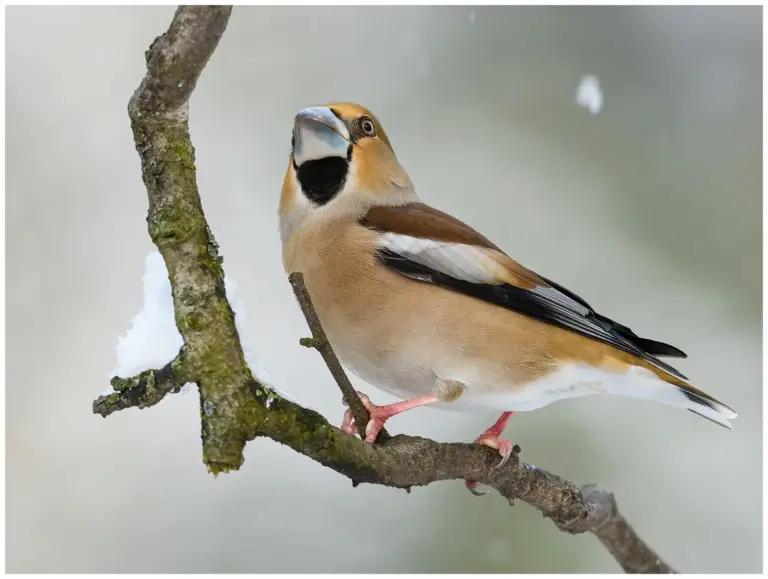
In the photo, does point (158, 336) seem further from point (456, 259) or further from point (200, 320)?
point (456, 259)

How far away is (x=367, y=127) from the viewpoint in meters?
3.12

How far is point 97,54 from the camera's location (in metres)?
4.45

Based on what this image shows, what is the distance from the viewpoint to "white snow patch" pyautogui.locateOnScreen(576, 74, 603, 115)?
16.4 feet

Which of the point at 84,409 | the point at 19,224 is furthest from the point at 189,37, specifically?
the point at 19,224

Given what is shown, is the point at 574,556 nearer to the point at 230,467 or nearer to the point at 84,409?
the point at 84,409

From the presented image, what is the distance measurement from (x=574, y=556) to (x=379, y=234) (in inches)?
90.9

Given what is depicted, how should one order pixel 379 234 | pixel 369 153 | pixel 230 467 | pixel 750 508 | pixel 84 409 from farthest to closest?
1. pixel 750 508
2. pixel 84 409
3. pixel 369 153
4. pixel 379 234
5. pixel 230 467

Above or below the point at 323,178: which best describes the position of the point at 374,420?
below

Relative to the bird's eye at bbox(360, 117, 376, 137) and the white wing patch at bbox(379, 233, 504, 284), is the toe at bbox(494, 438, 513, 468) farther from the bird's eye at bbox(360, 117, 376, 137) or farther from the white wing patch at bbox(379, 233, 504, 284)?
the bird's eye at bbox(360, 117, 376, 137)

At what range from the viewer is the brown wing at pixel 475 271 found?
279 cm

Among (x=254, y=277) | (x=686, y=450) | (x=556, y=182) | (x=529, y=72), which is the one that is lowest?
(x=686, y=450)

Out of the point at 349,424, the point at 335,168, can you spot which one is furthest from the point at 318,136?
the point at 349,424

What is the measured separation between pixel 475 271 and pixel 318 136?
71 cm

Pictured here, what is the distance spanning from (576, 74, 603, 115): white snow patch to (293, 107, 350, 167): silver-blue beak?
2.46 m
